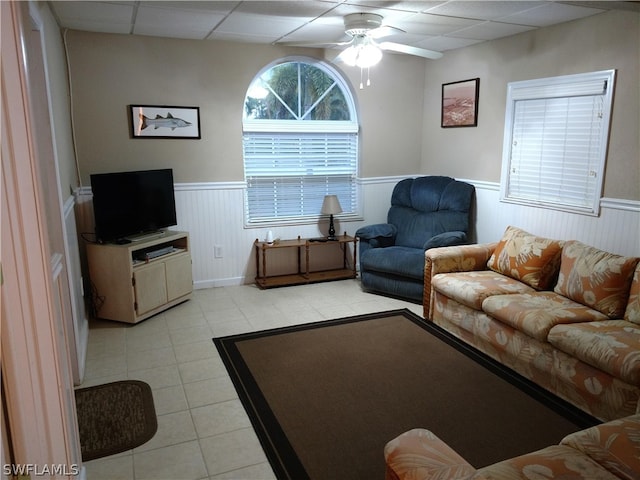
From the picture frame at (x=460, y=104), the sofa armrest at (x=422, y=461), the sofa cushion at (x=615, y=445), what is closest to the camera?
the sofa armrest at (x=422, y=461)

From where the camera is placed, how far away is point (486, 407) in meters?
2.63

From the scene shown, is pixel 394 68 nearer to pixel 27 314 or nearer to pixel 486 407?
pixel 486 407

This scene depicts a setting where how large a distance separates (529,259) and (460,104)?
197cm

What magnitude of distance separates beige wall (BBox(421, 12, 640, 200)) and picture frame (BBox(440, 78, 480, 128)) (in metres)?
0.06

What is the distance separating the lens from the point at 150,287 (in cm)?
387

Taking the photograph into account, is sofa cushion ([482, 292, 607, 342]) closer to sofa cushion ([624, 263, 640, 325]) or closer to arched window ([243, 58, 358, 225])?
sofa cushion ([624, 263, 640, 325])

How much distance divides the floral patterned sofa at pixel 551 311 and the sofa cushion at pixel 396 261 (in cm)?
34

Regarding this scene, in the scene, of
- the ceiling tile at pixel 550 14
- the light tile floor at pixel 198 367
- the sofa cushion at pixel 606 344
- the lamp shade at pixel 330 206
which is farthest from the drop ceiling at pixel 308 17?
the light tile floor at pixel 198 367

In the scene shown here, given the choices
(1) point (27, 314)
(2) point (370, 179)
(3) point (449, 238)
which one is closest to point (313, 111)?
(2) point (370, 179)

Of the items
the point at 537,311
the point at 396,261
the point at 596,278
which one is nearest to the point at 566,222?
the point at 596,278

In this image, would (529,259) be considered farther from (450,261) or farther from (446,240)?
(446,240)

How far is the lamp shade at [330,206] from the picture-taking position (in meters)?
4.91

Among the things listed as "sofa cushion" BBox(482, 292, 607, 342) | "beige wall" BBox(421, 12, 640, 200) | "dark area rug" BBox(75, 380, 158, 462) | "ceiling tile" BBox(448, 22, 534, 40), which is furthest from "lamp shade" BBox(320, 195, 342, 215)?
"dark area rug" BBox(75, 380, 158, 462)

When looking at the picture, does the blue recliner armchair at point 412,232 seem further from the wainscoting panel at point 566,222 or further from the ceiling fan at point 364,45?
the ceiling fan at point 364,45
